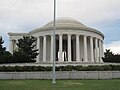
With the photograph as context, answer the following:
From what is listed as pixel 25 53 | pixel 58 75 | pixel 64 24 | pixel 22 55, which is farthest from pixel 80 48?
pixel 58 75

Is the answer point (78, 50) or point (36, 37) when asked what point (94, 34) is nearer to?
point (78, 50)

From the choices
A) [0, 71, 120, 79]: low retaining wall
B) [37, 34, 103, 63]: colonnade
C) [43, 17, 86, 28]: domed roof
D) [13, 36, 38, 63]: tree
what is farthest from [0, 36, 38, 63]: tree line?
[0, 71, 120, 79]: low retaining wall

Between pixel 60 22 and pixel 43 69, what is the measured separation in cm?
3433

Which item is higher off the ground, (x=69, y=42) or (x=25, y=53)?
(x=69, y=42)

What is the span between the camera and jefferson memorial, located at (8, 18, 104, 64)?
5525 cm

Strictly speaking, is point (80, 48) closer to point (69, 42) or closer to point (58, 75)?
point (69, 42)

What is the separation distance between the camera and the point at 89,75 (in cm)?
2792

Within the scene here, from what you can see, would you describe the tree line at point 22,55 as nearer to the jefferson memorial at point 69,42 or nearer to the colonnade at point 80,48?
the jefferson memorial at point 69,42

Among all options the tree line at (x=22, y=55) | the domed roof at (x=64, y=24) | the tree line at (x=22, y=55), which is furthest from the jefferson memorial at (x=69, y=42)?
the tree line at (x=22, y=55)

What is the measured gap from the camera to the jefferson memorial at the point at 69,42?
55250 mm

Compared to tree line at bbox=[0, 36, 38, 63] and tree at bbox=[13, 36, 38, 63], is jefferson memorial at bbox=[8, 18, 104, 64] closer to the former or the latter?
tree at bbox=[13, 36, 38, 63]

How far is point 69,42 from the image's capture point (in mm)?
54656

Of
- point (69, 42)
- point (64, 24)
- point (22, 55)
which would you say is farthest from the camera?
point (64, 24)

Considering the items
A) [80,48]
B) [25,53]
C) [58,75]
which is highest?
[80,48]
